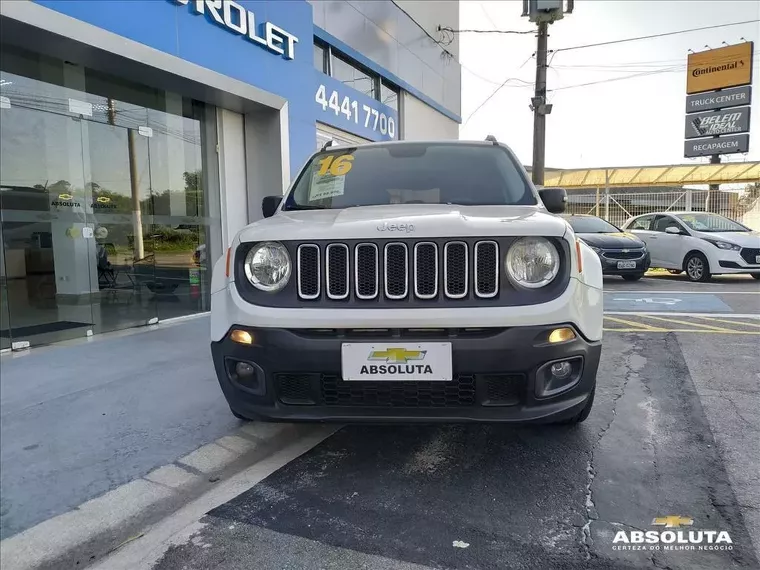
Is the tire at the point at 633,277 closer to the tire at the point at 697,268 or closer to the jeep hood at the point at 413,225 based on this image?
the tire at the point at 697,268

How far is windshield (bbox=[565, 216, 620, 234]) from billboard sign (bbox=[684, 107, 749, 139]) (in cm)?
1379

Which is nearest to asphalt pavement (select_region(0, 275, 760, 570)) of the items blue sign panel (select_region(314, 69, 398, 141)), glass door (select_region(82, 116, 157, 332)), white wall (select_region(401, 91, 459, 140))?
glass door (select_region(82, 116, 157, 332))

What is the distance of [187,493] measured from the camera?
2.74m

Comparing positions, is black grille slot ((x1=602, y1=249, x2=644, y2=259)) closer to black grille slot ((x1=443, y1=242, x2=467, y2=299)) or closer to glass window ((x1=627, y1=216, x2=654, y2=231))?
glass window ((x1=627, y1=216, x2=654, y2=231))

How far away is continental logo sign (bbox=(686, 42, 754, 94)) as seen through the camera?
21000 millimetres

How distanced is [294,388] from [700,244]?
1103 cm

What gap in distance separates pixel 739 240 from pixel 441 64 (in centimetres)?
944

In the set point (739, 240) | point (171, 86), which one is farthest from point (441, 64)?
point (171, 86)

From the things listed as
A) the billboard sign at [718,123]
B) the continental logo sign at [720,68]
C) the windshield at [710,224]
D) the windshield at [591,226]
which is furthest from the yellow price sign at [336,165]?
the billboard sign at [718,123]

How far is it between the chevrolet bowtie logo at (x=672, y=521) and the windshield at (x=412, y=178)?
1.84m

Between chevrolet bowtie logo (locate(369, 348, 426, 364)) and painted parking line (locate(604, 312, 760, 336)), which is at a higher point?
chevrolet bowtie logo (locate(369, 348, 426, 364))

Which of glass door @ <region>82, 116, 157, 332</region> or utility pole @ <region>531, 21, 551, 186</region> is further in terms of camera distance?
utility pole @ <region>531, 21, 551, 186</region>

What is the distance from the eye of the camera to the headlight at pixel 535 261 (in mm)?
2484

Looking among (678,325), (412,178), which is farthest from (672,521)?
(678,325)
